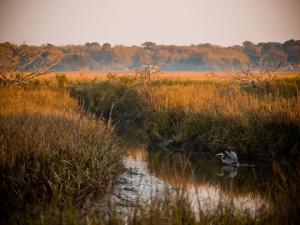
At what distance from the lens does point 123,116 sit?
21141mm

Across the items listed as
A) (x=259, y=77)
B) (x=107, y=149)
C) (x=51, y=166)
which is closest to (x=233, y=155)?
(x=107, y=149)

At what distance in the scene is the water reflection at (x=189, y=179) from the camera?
25.8ft

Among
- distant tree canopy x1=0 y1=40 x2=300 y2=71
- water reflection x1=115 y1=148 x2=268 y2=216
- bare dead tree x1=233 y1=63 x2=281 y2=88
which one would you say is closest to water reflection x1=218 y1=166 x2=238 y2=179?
water reflection x1=115 y1=148 x2=268 y2=216

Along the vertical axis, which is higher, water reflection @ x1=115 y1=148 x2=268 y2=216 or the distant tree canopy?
the distant tree canopy

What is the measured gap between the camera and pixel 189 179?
32.0 feet

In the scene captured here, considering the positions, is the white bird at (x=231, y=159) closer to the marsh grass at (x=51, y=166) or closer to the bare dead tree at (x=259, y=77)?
the marsh grass at (x=51, y=166)

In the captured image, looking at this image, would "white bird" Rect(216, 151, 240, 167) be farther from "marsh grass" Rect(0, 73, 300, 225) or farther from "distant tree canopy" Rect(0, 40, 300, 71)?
"distant tree canopy" Rect(0, 40, 300, 71)

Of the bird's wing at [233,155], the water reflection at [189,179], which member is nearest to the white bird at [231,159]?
the bird's wing at [233,155]

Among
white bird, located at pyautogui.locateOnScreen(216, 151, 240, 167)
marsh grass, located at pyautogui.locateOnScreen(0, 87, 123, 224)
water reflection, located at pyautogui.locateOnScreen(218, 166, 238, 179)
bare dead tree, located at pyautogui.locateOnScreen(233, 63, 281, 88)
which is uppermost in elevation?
bare dead tree, located at pyautogui.locateOnScreen(233, 63, 281, 88)

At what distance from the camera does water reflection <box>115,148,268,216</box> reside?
7.86 metres

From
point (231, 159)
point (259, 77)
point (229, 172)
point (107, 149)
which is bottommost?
point (229, 172)

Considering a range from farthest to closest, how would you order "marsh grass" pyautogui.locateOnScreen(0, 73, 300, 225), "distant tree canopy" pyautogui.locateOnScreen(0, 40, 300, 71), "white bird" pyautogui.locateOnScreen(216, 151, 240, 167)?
"distant tree canopy" pyautogui.locateOnScreen(0, 40, 300, 71) < "white bird" pyautogui.locateOnScreen(216, 151, 240, 167) < "marsh grass" pyautogui.locateOnScreen(0, 73, 300, 225)

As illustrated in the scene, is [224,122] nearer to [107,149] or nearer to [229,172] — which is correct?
[229,172]

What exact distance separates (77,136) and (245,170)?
404 cm
